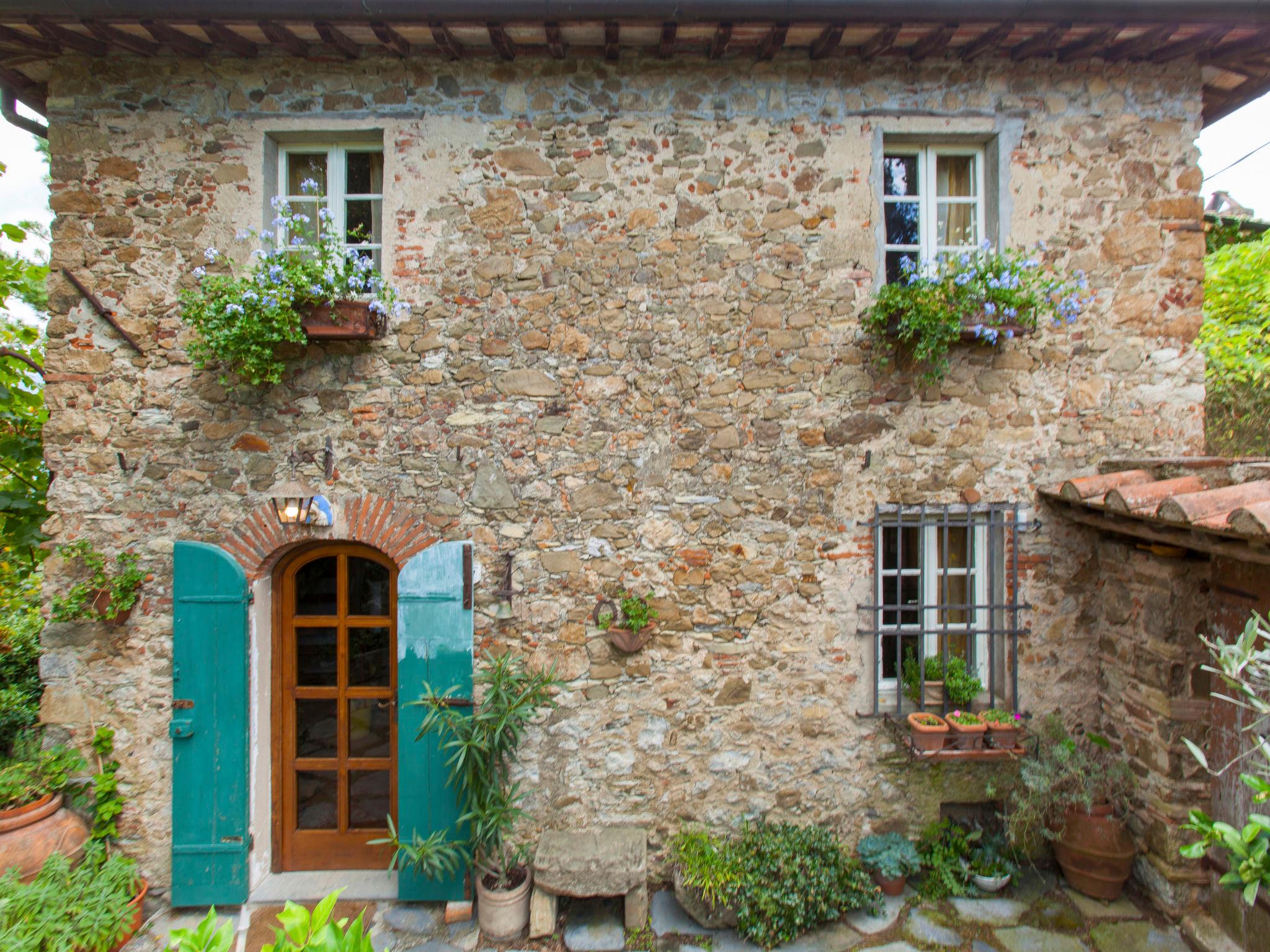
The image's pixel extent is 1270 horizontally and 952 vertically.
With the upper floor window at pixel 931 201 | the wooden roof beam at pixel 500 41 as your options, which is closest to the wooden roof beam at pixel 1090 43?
the upper floor window at pixel 931 201

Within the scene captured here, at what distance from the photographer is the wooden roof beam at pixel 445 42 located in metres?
3.75

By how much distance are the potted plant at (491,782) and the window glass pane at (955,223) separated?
3972mm

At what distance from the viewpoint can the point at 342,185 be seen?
168 inches

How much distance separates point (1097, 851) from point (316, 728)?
503cm

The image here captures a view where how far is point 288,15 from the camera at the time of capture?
11.7 feet

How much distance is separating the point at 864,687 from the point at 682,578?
1.40m

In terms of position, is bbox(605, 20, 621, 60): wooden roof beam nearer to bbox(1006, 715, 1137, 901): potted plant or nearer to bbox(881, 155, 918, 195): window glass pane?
bbox(881, 155, 918, 195): window glass pane

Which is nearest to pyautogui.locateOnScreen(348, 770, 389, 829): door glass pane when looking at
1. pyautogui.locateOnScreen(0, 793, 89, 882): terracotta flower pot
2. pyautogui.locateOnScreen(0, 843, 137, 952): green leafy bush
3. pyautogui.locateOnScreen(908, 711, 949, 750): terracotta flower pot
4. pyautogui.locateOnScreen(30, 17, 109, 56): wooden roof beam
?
pyautogui.locateOnScreen(0, 843, 137, 952): green leafy bush

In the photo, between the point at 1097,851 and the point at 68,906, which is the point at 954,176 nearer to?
the point at 1097,851

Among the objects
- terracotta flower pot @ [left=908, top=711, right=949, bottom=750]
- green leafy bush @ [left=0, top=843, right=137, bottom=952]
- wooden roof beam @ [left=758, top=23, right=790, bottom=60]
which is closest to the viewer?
green leafy bush @ [left=0, top=843, right=137, bottom=952]

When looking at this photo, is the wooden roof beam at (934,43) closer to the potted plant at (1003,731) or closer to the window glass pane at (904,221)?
the window glass pane at (904,221)

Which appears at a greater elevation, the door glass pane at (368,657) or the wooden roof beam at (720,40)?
the wooden roof beam at (720,40)

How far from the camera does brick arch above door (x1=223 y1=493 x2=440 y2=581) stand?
4.00 meters

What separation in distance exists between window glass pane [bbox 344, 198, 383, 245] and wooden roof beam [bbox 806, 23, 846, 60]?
301cm
